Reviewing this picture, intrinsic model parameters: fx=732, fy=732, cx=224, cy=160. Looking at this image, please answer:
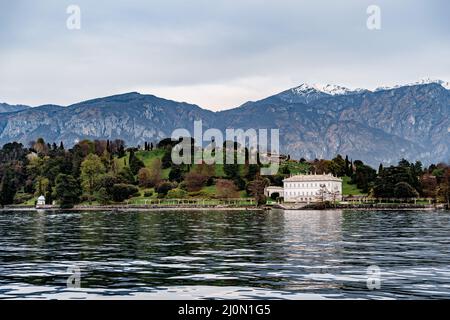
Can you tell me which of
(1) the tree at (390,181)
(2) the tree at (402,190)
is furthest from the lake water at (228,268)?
(1) the tree at (390,181)

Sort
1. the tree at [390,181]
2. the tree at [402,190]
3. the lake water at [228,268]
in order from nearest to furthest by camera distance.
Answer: the lake water at [228,268]
the tree at [402,190]
the tree at [390,181]

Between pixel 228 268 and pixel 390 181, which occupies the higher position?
pixel 390 181

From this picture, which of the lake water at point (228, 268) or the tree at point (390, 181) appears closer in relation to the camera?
the lake water at point (228, 268)

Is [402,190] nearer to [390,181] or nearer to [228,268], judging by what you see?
[390,181]

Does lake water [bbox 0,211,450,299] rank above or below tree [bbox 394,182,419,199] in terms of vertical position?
below

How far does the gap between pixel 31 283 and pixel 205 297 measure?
8.73 m

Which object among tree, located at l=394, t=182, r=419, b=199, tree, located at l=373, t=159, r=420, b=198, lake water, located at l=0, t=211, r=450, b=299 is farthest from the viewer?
tree, located at l=373, t=159, r=420, b=198

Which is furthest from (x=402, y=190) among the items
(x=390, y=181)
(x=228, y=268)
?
(x=228, y=268)

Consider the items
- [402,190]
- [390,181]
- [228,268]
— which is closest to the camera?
[228,268]

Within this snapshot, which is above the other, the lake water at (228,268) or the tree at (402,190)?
the tree at (402,190)

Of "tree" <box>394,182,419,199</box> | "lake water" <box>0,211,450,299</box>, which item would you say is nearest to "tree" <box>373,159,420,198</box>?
"tree" <box>394,182,419,199</box>

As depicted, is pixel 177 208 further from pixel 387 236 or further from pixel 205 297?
pixel 205 297

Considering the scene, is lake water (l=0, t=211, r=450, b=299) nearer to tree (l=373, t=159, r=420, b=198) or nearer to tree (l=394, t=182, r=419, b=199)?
tree (l=394, t=182, r=419, b=199)

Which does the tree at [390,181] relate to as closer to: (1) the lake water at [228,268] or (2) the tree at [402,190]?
(2) the tree at [402,190]
